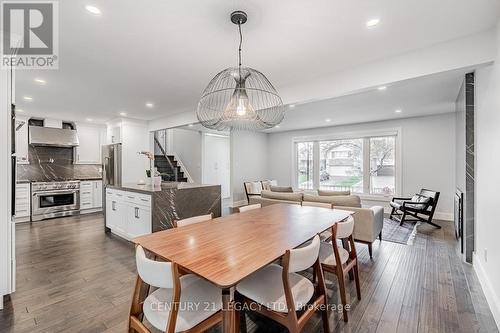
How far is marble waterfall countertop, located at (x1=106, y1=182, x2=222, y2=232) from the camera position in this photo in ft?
11.3

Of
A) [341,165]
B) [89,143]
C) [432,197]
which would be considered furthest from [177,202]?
[341,165]

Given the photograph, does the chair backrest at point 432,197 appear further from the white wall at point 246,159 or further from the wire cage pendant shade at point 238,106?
the white wall at point 246,159

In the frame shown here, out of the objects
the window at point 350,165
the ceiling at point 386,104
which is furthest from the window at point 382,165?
the ceiling at point 386,104

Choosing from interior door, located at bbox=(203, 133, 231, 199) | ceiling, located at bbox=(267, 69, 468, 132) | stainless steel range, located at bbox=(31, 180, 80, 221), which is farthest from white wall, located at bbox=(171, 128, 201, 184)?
ceiling, located at bbox=(267, 69, 468, 132)

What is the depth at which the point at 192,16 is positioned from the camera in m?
2.05

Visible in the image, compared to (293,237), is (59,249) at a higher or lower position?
lower

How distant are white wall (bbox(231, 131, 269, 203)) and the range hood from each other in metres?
4.39

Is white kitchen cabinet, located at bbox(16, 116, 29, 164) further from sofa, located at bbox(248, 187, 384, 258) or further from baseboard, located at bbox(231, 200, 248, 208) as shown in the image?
sofa, located at bbox(248, 187, 384, 258)

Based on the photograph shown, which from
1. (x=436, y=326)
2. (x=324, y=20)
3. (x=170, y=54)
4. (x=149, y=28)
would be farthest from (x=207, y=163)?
(x=436, y=326)

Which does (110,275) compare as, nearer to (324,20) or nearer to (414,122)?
(324,20)

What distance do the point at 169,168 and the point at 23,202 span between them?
3602 millimetres

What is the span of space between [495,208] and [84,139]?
8.47 meters

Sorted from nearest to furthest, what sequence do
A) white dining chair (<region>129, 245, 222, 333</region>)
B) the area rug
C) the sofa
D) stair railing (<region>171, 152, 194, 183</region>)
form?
white dining chair (<region>129, 245, 222, 333</region>)
the sofa
the area rug
stair railing (<region>171, 152, 194, 183</region>)

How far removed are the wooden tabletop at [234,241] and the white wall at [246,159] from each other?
4.69 m
